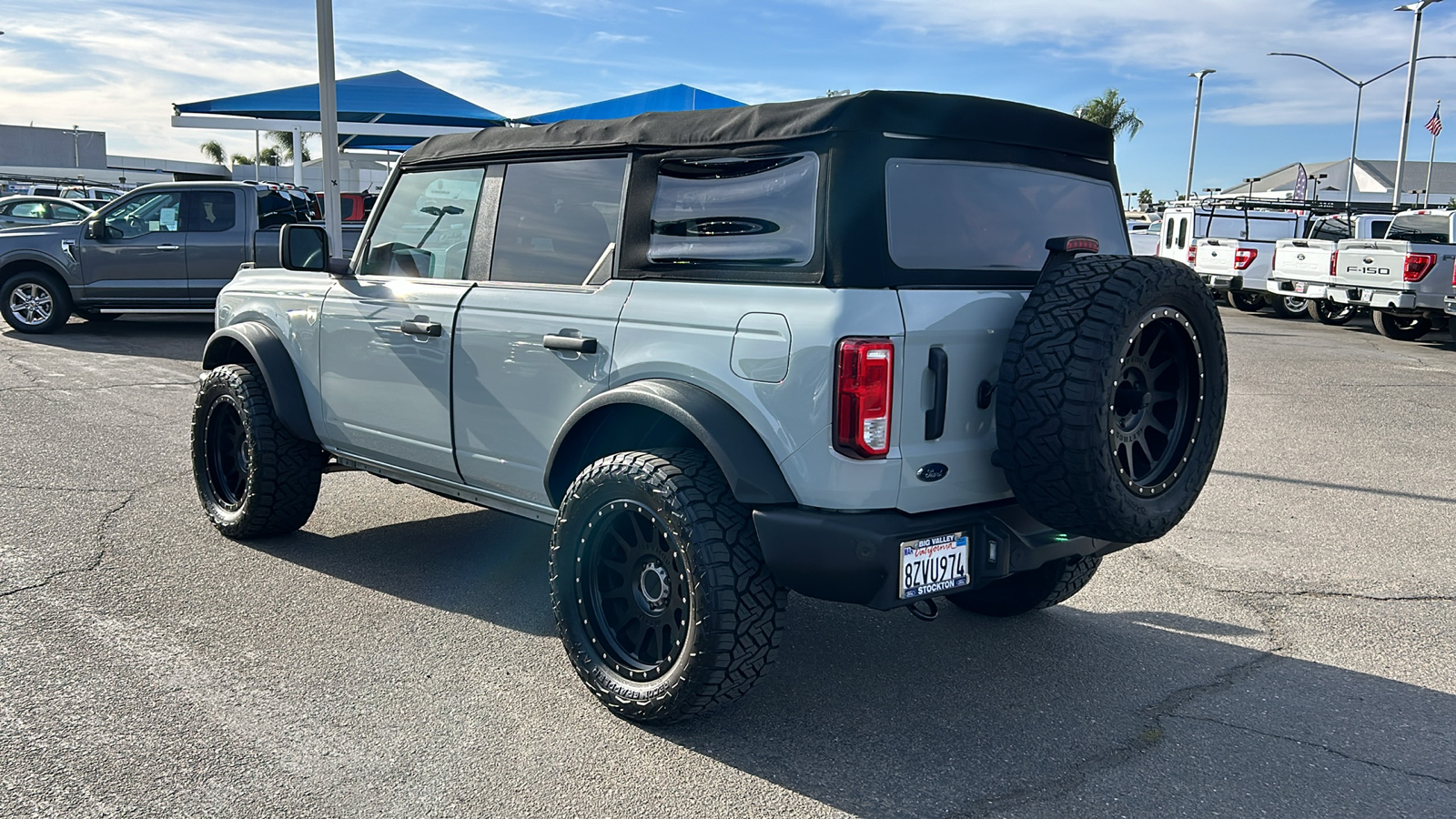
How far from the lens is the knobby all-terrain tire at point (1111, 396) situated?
3170 mm

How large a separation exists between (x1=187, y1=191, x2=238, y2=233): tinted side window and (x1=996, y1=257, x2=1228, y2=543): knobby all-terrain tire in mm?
12407

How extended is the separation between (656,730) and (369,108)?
1953cm

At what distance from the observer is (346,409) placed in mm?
4996

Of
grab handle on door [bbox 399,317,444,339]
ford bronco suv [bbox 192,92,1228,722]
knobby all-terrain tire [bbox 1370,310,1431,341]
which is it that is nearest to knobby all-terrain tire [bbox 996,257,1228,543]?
ford bronco suv [bbox 192,92,1228,722]

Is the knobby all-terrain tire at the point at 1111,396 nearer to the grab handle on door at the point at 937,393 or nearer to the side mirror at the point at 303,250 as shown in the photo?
the grab handle on door at the point at 937,393

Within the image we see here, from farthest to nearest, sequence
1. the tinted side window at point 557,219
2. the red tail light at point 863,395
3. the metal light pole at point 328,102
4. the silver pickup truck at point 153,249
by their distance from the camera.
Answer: the silver pickup truck at point 153,249 < the metal light pole at point 328,102 < the tinted side window at point 557,219 < the red tail light at point 863,395

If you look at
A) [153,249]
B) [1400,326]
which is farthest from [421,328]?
[1400,326]

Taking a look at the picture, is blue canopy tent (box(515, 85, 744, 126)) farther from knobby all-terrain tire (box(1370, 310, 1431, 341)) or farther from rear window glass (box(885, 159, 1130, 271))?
knobby all-terrain tire (box(1370, 310, 1431, 341))

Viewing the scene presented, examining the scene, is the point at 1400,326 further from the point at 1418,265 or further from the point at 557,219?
the point at 557,219

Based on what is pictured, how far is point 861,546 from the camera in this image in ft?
10.4

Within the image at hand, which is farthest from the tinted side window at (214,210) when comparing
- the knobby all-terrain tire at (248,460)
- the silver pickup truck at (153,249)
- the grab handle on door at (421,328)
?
the grab handle on door at (421,328)

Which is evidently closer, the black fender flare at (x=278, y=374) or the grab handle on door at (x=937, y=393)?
the grab handle on door at (x=937, y=393)

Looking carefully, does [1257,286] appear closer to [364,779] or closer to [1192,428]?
[1192,428]

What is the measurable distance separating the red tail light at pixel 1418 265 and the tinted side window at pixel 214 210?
592 inches
